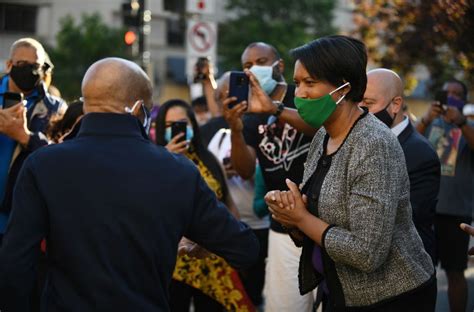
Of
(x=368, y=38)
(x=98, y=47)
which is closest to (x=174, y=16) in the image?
(x=98, y=47)

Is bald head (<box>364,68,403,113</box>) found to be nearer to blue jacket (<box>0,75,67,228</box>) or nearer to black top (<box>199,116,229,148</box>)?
blue jacket (<box>0,75,67,228</box>)

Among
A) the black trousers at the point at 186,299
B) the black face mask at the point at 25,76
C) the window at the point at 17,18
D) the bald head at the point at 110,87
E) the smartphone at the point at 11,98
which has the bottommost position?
the window at the point at 17,18

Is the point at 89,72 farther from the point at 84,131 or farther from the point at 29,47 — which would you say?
the point at 29,47

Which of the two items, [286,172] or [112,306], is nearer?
[112,306]

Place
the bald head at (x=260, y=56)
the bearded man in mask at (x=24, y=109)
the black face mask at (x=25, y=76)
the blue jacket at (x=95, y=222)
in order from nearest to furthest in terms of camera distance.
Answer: the blue jacket at (x=95, y=222), the bearded man in mask at (x=24, y=109), the black face mask at (x=25, y=76), the bald head at (x=260, y=56)

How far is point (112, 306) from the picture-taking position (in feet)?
11.3

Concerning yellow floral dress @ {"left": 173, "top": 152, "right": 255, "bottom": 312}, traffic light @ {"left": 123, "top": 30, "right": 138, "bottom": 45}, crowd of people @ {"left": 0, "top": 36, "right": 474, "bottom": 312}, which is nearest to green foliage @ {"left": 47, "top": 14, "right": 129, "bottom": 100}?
traffic light @ {"left": 123, "top": 30, "right": 138, "bottom": 45}

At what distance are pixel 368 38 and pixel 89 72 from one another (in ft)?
46.2

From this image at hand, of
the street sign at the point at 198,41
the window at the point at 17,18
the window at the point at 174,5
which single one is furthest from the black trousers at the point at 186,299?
the window at the point at 174,5

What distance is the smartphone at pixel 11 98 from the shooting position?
5.90 metres

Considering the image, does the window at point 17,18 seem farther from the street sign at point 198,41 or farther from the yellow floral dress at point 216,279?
the yellow floral dress at point 216,279

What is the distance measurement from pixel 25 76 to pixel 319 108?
307 centimetres

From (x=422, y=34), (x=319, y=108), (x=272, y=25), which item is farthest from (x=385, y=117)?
(x=272, y=25)

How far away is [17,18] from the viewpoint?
3741 cm
